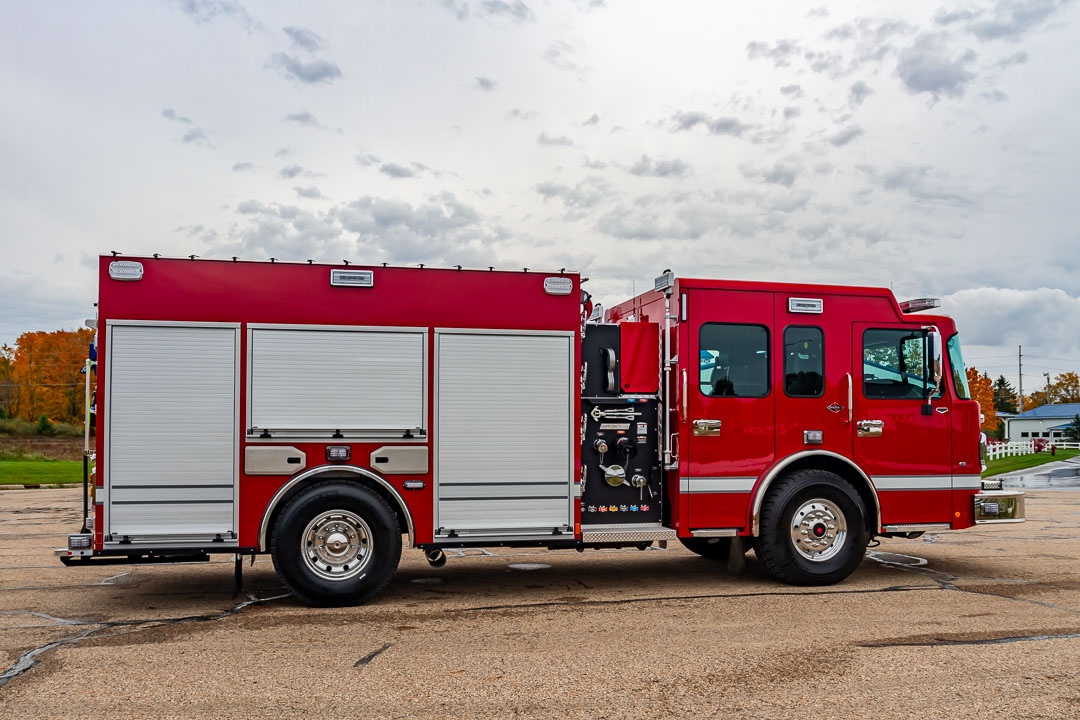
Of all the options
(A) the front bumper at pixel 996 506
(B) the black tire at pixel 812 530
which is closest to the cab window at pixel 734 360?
(B) the black tire at pixel 812 530

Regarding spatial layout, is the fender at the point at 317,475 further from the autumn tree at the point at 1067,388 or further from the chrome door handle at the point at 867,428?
the autumn tree at the point at 1067,388

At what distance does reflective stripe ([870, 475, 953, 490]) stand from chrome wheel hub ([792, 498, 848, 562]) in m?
0.56

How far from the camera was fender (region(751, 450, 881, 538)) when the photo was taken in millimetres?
8977

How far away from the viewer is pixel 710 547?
35.9 ft

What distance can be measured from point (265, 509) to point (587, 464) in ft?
9.61

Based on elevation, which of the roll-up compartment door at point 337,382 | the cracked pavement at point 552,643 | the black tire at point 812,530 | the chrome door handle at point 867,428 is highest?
the roll-up compartment door at point 337,382

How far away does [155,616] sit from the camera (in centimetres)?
773

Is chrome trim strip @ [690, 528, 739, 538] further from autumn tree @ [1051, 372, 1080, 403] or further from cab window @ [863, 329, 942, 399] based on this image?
autumn tree @ [1051, 372, 1080, 403]

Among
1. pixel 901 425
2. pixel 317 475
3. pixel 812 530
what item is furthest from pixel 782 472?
pixel 317 475

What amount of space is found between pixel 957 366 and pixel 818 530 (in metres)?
2.40

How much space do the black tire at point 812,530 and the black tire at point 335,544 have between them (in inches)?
140

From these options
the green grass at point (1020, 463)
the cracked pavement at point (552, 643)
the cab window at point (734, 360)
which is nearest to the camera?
the cracked pavement at point (552, 643)

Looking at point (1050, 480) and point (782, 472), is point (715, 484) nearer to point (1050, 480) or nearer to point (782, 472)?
point (782, 472)

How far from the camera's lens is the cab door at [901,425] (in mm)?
9336
